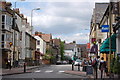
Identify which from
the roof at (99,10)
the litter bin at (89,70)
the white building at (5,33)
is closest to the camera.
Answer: the litter bin at (89,70)

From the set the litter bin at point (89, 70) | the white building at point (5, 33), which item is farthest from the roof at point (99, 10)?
the litter bin at point (89, 70)

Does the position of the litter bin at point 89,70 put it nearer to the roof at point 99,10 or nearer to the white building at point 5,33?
the white building at point 5,33

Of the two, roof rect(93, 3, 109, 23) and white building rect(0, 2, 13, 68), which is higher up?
roof rect(93, 3, 109, 23)

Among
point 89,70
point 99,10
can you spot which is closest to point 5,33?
point 99,10

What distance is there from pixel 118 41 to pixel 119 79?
635 centimetres

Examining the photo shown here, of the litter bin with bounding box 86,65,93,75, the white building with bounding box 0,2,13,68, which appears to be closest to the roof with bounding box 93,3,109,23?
the white building with bounding box 0,2,13,68

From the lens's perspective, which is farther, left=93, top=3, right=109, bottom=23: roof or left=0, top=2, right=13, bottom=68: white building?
left=93, top=3, right=109, bottom=23: roof

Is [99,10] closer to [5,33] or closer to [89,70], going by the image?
[5,33]

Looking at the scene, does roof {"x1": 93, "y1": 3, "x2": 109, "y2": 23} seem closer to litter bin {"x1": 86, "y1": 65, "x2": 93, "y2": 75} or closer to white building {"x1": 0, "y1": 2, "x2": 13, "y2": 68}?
white building {"x1": 0, "y1": 2, "x2": 13, "y2": 68}

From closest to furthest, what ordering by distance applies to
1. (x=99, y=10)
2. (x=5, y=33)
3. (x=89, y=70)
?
(x=89, y=70) → (x=5, y=33) → (x=99, y=10)

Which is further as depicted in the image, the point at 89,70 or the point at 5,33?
the point at 5,33

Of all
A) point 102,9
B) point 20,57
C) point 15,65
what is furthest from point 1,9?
point 102,9

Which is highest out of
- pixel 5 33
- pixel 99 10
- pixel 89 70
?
pixel 99 10

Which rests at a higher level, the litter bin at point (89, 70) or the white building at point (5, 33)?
the white building at point (5, 33)
